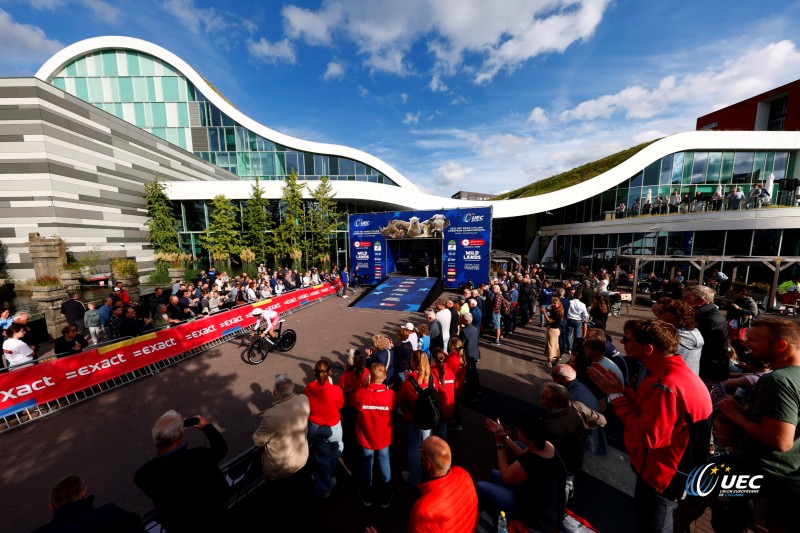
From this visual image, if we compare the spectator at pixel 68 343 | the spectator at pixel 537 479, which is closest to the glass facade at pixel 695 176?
the spectator at pixel 537 479

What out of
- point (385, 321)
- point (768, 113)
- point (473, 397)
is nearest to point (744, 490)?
point (473, 397)

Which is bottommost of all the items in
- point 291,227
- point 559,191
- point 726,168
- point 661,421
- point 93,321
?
point 93,321

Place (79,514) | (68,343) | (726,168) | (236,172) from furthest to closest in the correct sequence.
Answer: (236,172), (726,168), (68,343), (79,514)

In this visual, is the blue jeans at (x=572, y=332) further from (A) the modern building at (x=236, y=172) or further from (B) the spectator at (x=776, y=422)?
(A) the modern building at (x=236, y=172)

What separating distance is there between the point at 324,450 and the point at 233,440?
6.81 ft

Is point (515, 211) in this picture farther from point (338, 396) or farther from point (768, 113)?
point (768, 113)

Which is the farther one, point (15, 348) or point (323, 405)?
point (15, 348)

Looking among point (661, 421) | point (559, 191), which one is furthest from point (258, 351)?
point (559, 191)

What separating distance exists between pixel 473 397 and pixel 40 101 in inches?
805

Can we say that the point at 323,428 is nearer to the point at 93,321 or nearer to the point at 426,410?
the point at 426,410

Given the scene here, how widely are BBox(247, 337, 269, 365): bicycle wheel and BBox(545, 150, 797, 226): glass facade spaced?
24.8 m

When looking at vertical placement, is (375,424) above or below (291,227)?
below

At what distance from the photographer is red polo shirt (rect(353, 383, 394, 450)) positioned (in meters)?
3.12

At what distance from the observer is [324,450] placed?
3.36 meters
